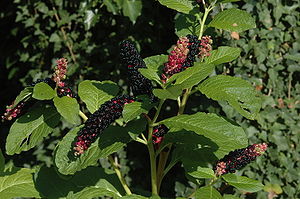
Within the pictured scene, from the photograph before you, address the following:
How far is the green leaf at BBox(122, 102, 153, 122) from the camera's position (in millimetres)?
1034

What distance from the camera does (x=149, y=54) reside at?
312 cm

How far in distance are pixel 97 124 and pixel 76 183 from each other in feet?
1.28

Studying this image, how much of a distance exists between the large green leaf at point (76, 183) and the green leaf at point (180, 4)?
2.05 feet

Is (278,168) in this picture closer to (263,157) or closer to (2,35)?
A: (263,157)

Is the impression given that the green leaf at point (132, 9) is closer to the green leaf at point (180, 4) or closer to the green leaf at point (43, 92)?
the green leaf at point (180, 4)

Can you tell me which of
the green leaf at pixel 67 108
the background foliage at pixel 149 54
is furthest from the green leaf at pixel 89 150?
the background foliage at pixel 149 54

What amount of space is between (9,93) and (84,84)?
8.83 ft

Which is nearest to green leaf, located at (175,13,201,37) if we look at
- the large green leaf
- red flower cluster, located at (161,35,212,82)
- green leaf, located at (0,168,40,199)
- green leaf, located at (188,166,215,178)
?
red flower cluster, located at (161,35,212,82)

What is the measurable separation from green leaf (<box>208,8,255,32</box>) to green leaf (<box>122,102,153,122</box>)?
1.27ft

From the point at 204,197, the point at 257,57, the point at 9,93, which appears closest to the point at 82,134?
the point at 204,197

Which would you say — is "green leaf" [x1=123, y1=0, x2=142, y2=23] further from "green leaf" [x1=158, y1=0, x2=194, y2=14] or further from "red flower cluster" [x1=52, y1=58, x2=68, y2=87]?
"red flower cluster" [x1=52, y1=58, x2=68, y2=87]

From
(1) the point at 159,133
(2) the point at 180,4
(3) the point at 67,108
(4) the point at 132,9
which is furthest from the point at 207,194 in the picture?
(4) the point at 132,9

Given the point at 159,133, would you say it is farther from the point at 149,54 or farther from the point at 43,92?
the point at 149,54

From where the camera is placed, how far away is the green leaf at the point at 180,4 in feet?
4.33
